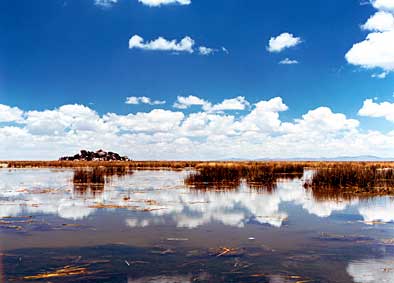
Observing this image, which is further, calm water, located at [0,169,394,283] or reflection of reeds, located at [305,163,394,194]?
reflection of reeds, located at [305,163,394,194]

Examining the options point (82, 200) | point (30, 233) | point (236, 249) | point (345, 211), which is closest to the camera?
point (236, 249)

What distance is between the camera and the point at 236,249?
7.75 m

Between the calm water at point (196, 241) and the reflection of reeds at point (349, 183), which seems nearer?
the calm water at point (196, 241)

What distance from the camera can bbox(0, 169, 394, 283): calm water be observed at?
620cm

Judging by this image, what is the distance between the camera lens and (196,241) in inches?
329

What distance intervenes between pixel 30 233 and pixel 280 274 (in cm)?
578

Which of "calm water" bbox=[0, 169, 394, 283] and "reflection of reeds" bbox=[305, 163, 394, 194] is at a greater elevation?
"reflection of reeds" bbox=[305, 163, 394, 194]

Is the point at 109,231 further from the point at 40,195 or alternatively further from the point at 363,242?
the point at 40,195

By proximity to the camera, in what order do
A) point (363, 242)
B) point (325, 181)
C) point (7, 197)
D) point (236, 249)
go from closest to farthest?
point (236, 249)
point (363, 242)
point (7, 197)
point (325, 181)

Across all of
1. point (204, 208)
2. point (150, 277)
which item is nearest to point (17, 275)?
point (150, 277)

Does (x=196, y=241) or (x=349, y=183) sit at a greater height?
(x=349, y=183)

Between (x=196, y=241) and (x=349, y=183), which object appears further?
(x=349, y=183)

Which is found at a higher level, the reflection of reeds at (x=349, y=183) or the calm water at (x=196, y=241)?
the reflection of reeds at (x=349, y=183)

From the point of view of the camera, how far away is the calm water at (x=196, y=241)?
6.20 m
